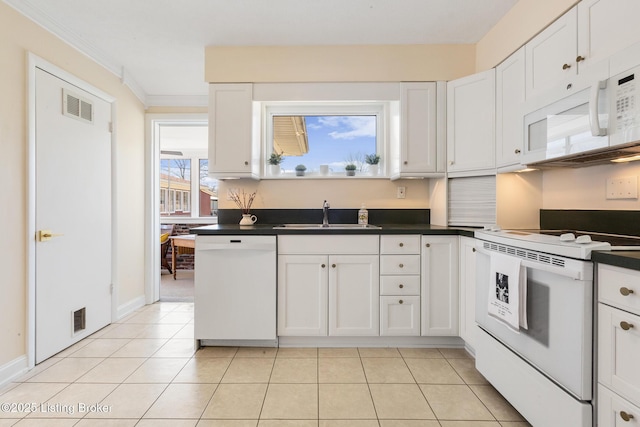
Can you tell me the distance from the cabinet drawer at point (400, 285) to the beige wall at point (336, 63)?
165 centimetres

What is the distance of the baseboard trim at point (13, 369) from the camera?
1882mm

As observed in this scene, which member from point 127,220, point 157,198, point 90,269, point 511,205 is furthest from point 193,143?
point 511,205

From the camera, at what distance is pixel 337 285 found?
7.73 ft

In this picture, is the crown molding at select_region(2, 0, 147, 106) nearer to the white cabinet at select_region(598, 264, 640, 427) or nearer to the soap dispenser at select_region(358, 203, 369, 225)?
the soap dispenser at select_region(358, 203, 369, 225)

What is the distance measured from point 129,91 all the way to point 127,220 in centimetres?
131

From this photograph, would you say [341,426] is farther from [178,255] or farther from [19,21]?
[178,255]

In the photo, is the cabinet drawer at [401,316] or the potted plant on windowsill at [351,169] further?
the potted plant on windowsill at [351,169]

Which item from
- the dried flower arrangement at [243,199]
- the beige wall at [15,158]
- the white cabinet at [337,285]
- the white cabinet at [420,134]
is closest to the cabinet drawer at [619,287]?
the white cabinet at [337,285]

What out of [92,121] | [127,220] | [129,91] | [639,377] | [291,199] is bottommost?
[639,377]

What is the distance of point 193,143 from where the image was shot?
5.85 m

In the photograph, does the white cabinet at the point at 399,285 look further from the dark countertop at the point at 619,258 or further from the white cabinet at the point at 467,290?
the dark countertop at the point at 619,258

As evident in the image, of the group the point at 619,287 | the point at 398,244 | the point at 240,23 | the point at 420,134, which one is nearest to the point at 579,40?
the point at 420,134

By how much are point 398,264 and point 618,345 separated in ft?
4.39

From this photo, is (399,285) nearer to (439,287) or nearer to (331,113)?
(439,287)
